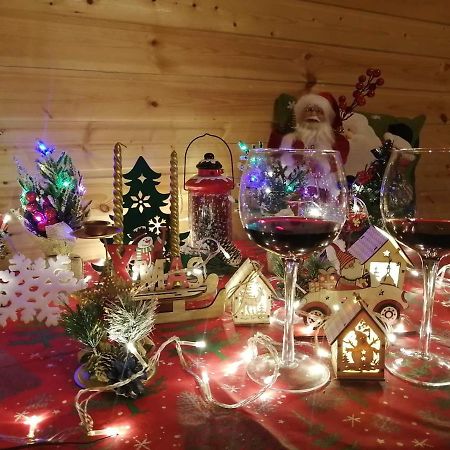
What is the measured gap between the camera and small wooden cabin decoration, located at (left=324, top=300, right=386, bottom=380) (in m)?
0.61

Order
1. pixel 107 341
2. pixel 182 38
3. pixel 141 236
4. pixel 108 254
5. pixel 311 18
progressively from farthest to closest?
1. pixel 311 18
2. pixel 182 38
3. pixel 141 236
4. pixel 108 254
5. pixel 107 341

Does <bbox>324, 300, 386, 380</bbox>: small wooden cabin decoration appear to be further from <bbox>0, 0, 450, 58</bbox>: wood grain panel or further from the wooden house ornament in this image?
<bbox>0, 0, 450, 58</bbox>: wood grain panel

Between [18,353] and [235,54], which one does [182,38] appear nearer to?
[235,54]

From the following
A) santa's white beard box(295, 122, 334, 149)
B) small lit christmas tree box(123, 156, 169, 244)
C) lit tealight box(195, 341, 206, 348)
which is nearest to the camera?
lit tealight box(195, 341, 206, 348)

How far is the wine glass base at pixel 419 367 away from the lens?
61 centimetres

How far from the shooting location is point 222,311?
83cm

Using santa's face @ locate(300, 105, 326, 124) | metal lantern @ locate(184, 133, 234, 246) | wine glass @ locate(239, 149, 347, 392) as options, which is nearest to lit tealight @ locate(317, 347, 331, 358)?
wine glass @ locate(239, 149, 347, 392)

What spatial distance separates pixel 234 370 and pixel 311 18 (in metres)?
1.47

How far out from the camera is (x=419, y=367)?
642 millimetres

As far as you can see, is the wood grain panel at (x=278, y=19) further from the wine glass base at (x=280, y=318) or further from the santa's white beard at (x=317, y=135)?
the wine glass base at (x=280, y=318)

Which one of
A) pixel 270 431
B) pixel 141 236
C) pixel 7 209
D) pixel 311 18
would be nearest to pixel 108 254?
pixel 141 236

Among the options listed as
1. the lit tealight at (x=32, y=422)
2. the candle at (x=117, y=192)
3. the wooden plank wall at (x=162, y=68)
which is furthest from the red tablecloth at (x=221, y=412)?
the wooden plank wall at (x=162, y=68)

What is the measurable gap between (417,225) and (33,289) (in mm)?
558

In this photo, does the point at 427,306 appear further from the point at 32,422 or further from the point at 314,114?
the point at 314,114
